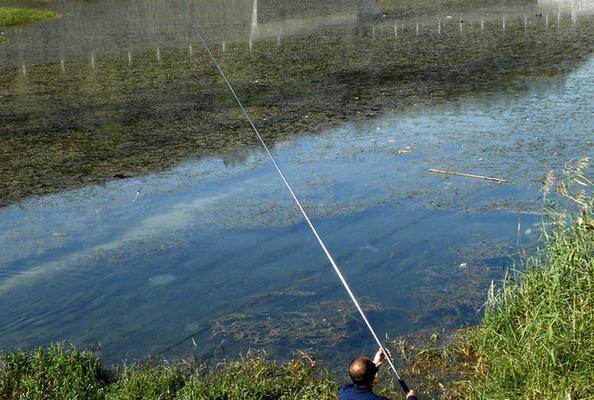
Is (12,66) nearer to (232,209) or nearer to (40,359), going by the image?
(232,209)

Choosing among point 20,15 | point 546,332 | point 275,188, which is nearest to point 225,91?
point 275,188

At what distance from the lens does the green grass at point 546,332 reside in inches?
203

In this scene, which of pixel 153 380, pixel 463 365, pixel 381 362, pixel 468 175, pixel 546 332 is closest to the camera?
pixel 381 362

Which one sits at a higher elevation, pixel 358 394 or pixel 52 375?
pixel 358 394

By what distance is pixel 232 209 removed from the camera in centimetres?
962

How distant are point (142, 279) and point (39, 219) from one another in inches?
88.0

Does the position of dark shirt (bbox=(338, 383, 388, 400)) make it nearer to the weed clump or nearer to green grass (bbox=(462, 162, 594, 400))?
Result: green grass (bbox=(462, 162, 594, 400))

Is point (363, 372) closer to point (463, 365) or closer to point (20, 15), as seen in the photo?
point (463, 365)

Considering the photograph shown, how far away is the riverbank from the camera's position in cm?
528

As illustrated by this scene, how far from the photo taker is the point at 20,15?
28.4 metres

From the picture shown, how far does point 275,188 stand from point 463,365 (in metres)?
4.51

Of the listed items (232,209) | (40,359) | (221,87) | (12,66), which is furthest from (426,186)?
(12,66)

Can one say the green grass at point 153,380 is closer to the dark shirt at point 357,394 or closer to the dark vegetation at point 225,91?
the dark shirt at point 357,394

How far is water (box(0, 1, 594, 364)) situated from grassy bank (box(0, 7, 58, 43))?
9589mm
